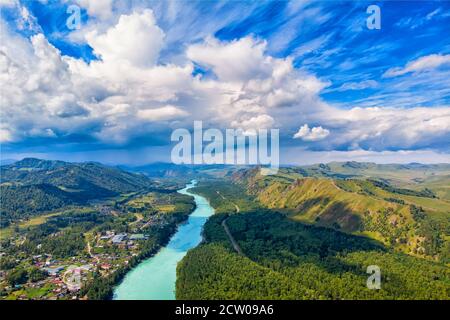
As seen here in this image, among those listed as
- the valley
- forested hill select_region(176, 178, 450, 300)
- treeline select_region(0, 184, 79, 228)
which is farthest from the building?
treeline select_region(0, 184, 79, 228)

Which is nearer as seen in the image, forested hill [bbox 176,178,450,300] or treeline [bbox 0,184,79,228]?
forested hill [bbox 176,178,450,300]

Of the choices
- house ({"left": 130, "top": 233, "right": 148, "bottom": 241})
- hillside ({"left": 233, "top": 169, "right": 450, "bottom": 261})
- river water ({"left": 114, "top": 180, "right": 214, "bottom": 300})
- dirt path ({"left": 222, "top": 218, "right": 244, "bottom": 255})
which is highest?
hillside ({"left": 233, "top": 169, "right": 450, "bottom": 261})

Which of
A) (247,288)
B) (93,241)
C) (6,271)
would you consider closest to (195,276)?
(247,288)

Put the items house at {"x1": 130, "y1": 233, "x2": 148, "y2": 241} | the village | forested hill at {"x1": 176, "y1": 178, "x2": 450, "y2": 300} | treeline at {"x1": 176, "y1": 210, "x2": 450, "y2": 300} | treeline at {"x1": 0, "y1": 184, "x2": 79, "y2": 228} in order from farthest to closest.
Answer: treeline at {"x1": 0, "y1": 184, "x2": 79, "y2": 228} < house at {"x1": 130, "y1": 233, "x2": 148, "y2": 241} < the village < forested hill at {"x1": 176, "y1": 178, "x2": 450, "y2": 300} < treeline at {"x1": 176, "y1": 210, "x2": 450, "y2": 300}

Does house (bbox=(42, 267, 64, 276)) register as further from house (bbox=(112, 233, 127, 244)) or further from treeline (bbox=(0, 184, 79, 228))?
treeline (bbox=(0, 184, 79, 228))

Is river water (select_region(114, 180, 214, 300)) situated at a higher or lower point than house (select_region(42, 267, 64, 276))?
higher

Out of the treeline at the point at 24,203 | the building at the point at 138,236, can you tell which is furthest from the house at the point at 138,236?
the treeline at the point at 24,203

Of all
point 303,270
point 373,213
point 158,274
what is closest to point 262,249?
point 303,270

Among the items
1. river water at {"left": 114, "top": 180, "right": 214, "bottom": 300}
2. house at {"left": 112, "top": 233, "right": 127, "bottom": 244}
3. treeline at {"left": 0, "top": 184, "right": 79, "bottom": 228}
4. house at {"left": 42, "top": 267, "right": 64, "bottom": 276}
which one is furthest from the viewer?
treeline at {"left": 0, "top": 184, "right": 79, "bottom": 228}
